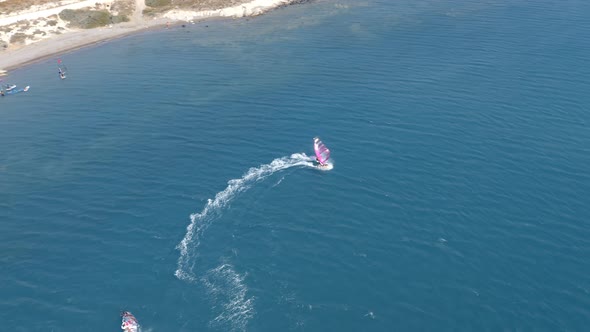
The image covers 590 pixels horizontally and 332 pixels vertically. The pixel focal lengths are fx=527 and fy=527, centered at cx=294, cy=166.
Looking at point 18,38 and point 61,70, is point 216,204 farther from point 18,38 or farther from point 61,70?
point 18,38

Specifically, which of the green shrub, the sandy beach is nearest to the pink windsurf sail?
the sandy beach

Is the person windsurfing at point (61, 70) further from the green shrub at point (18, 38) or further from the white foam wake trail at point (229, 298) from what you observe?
the white foam wake trail at point (229, 298)

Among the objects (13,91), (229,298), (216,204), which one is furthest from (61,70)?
(229,298)

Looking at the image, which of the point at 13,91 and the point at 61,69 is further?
the point at 61,69

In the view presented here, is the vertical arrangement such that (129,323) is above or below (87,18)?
below

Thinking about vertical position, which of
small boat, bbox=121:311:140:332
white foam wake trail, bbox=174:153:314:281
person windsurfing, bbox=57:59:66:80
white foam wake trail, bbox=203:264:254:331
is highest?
person windsurfing, bbox=57:59:66:80

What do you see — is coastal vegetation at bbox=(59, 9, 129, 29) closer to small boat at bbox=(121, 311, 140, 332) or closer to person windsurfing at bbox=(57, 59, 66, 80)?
person windsurfing at bbox=(57, 59, 66, 80)

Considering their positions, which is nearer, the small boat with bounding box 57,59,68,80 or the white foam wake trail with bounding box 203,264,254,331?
the white foam wake trail with bounding box 203,264,254,331

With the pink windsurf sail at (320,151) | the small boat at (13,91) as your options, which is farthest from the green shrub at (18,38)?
the pink windsurf sail at (320,151)
